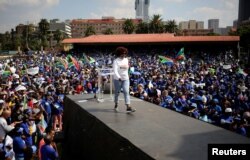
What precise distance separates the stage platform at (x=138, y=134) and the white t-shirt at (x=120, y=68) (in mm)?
861

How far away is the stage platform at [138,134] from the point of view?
3.93 meters

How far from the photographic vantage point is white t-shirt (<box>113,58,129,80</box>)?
6156 mm

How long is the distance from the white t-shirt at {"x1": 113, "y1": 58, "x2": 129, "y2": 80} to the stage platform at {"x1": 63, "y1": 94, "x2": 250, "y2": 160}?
861 millimetres

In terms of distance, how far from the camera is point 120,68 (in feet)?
20.4

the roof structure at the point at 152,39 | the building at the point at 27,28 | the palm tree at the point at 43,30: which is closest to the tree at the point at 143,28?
the roof structure at the point at 152,39

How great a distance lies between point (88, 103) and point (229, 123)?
4675 mm

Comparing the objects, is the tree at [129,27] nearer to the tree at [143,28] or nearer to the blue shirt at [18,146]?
the tree at [143,28]

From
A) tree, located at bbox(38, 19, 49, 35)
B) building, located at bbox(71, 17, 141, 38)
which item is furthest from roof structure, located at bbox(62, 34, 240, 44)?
building, located at bbox(71, 17, 141, 38)

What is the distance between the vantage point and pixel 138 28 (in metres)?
82.4

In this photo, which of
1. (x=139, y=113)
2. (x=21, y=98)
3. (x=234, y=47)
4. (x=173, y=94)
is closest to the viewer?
(x=139, y=113)

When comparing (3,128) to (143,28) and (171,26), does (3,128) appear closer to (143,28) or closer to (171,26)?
(143,28)

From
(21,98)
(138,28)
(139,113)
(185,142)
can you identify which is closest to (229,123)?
(139,113)

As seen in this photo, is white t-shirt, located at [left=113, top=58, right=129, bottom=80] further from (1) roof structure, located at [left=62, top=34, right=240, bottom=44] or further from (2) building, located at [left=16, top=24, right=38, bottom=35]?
(2) building, located at [left=16, top=24, right=38, bottom=35]

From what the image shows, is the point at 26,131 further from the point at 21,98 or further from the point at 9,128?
the point at 21,98
